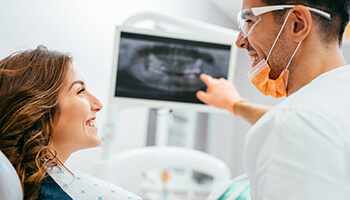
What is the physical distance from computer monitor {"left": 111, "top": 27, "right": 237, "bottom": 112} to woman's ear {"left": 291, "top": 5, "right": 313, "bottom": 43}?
880 mm

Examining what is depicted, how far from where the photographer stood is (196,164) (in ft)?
7.87

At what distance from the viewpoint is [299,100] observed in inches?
38.6

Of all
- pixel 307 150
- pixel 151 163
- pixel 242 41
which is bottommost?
pixel 151 163

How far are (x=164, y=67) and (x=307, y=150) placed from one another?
1.22m

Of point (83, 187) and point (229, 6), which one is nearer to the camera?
point (83, 187)

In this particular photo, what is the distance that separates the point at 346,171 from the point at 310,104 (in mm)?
177

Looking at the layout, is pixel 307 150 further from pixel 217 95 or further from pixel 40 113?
pixel 217 95

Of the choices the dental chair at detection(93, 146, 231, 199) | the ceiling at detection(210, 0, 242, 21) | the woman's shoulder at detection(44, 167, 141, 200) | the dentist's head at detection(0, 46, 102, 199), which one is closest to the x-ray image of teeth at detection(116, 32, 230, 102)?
the dental chair at detection(93, 146, 231, 199)

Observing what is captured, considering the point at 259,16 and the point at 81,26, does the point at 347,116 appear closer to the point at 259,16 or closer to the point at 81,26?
the point at 259,16

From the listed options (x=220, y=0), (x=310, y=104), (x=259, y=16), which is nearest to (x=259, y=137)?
(x=310, y=104)

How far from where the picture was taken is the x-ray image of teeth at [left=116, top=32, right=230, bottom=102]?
1.96 m

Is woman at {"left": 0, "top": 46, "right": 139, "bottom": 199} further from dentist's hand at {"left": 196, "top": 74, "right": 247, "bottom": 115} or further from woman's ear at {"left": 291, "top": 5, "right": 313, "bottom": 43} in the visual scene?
dentist's hand at {"left": 196, "top": 74, "right": 247, "bottom": 115}

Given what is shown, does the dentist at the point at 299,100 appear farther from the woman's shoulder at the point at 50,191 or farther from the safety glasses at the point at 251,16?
the woman's shoulder at the point at 50,191

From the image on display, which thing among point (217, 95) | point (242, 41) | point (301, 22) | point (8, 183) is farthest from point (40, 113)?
point (217, 95)
